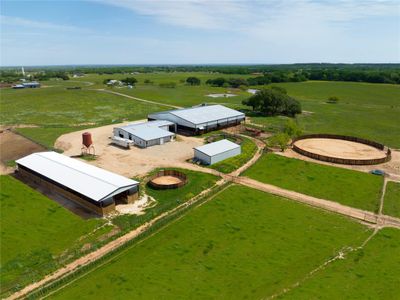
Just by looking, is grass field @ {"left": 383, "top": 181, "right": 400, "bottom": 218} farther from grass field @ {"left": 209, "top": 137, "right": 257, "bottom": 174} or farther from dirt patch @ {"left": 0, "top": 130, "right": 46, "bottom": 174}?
dirt patch @ {"left": 0, "top": 130, "right": 46, "bottom": 174}

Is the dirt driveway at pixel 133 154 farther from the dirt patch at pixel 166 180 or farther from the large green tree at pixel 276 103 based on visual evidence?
the large green tree at pixel 276 103

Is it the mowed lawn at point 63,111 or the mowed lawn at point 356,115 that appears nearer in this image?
the mowed lawn at point 356,115

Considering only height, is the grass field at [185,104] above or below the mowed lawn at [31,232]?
above

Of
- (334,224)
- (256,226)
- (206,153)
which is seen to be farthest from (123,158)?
(334,224)

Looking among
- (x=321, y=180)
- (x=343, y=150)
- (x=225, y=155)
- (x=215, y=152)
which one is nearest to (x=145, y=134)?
(x=215, y=152)

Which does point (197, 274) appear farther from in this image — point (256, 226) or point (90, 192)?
point (90, 192)

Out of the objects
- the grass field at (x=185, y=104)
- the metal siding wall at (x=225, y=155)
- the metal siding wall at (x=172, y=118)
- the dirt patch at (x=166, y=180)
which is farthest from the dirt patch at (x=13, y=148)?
the metal siding wall at (x=225, y=155)

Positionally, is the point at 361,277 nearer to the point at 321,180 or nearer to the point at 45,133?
the point at 321,180
